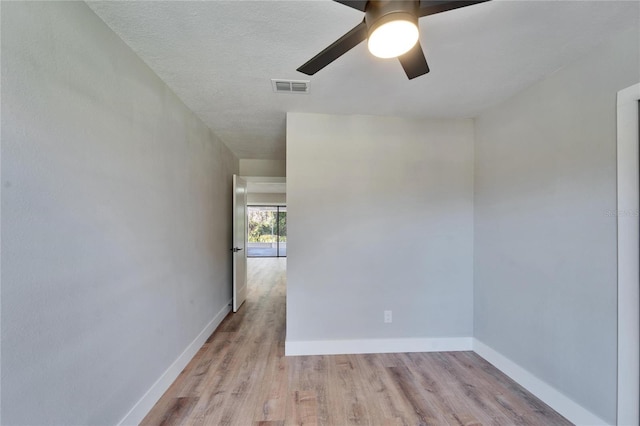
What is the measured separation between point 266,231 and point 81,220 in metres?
8.74

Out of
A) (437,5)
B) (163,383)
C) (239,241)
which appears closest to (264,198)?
(239,241)

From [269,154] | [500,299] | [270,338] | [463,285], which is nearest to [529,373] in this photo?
[500,299]

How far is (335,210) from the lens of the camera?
2654 mm

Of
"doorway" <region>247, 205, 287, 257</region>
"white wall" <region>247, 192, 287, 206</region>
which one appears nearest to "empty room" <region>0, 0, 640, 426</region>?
"white wall" <region>247, 192, 287, 206</region>

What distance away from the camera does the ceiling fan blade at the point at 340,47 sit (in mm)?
1110

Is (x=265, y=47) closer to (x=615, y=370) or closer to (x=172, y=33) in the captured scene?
(x=172, y=33)

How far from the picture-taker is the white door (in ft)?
12.5

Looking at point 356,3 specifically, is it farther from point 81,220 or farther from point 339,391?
point 339,391

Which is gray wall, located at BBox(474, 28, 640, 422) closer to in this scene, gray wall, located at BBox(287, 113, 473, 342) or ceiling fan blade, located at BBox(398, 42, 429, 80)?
gray wall, located at BBox(287, 113, 473, 342)

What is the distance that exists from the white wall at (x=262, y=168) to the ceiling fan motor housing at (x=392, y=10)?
12.3ft

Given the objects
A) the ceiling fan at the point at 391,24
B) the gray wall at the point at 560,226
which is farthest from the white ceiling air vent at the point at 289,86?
the gray wall at the point at 560,226

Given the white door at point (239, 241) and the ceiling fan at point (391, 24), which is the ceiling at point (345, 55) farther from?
the white door at point (239, 241)

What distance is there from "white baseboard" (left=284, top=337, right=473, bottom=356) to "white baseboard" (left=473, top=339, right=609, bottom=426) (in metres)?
0.25

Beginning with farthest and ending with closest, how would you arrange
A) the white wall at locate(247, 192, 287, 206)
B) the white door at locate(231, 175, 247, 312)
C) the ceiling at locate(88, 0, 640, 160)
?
the white wall at locate(247, 192, 287, 206) → the white door at locate(231, 175, 247, 312) → the ceiling at locate(88, 0, 640, 160)
